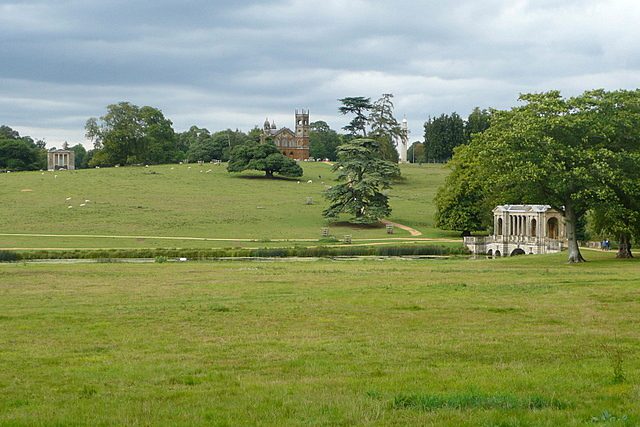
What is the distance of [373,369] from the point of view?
15.7 metres

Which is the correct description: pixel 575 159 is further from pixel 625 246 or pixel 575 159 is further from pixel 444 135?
pixel 444 135

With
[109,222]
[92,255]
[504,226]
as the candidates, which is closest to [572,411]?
[92,255]

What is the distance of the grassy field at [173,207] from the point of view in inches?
3430

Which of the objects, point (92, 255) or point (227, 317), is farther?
point (92, 255)

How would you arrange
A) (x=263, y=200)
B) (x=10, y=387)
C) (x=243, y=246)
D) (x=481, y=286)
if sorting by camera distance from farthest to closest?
1. (x=263, y=200)
2. (x=243, y=246)
3. (x=481, y=286)
4. (x=10, y=387)

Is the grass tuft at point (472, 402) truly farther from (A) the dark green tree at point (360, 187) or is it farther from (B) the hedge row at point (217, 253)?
(A) the dark green tree at point (360, 187)

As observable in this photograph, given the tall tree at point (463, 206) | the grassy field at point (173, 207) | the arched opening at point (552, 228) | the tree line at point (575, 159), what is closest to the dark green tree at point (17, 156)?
the grassy field at point (173, 207)

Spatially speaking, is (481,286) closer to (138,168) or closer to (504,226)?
(504,226)


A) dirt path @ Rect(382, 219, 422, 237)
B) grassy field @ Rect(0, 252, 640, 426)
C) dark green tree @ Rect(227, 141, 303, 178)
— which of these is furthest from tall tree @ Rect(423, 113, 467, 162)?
grassy field @ Rect(0, 252, 640, 426)

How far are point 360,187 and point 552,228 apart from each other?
76.6ft

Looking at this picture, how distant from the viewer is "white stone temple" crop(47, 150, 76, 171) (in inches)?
6501

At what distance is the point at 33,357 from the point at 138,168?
134095 millimetres

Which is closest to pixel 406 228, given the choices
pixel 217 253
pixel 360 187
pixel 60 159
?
pixel 360 187

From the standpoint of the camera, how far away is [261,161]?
134 meters
